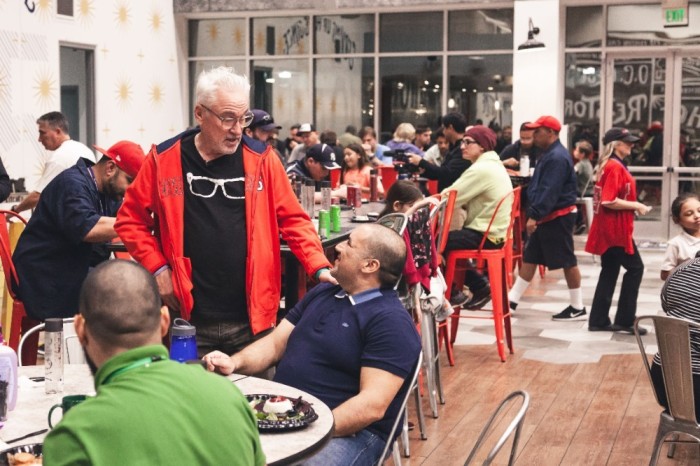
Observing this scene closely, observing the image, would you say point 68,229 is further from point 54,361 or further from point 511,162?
point 511,162

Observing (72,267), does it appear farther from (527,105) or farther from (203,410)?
(527,105)

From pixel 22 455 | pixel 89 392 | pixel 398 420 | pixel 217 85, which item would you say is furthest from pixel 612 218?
pixel 22 455

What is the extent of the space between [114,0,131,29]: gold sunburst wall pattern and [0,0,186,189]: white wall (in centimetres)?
1

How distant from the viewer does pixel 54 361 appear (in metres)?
2.92

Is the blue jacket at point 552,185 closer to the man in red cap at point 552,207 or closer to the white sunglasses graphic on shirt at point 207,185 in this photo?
the man in red cap at point 552,207

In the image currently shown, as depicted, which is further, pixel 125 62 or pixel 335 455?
pixel 125 62

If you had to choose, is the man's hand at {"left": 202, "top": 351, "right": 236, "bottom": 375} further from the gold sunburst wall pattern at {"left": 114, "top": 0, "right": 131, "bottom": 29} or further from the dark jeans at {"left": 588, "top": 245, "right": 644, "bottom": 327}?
the gold sunburst wall pattern at {"left": 114, "top": 0, "right": 131, "bottom": 29}

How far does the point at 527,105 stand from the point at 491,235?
7231 millimetres

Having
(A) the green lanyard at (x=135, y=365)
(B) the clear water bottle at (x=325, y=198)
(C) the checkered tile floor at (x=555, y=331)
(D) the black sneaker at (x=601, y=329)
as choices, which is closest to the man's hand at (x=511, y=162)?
(C) the checkered tile floor at (x=555, y=331)

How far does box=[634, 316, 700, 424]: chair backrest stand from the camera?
12.6 feet

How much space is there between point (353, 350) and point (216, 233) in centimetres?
82

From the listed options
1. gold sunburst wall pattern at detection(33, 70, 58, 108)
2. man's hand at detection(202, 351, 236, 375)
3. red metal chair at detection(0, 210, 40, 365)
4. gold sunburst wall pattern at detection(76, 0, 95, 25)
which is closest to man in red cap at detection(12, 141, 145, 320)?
red metal chair at detection(0, 210, 40, 365)

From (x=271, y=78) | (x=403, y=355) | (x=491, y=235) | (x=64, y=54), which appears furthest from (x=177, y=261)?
(x=271, y=78)

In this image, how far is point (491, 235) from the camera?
6.89 m
